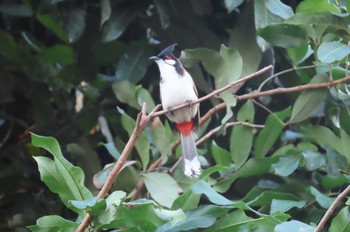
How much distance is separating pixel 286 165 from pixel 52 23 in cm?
113

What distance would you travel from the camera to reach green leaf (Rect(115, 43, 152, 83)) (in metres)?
2.88

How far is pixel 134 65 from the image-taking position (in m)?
2.88

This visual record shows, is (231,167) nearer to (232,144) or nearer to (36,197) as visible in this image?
(232,144)

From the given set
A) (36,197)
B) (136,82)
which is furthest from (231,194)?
(36,197)

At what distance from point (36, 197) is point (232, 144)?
839 mm

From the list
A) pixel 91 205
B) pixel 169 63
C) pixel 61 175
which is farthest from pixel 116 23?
pixel 91 205

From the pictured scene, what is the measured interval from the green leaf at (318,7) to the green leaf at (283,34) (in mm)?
89

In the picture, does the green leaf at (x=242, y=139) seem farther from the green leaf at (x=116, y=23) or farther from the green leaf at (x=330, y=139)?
the green leaf at (x=116, y=23)

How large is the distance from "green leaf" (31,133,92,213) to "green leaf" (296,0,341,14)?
826 mm

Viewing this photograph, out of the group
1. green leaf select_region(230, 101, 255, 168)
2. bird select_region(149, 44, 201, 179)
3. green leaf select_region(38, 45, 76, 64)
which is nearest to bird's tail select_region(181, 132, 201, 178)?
bird select_region(149, 44, 201, 179)

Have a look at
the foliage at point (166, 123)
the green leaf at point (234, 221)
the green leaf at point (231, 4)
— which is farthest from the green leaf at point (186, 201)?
the green leaf at point (231, 4)

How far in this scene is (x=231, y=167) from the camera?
8.28 ft

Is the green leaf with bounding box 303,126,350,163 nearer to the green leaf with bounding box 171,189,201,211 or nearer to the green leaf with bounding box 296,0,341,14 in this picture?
the green leaf with bounding box 296,0,341,14

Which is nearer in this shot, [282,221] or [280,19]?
[282,221]
